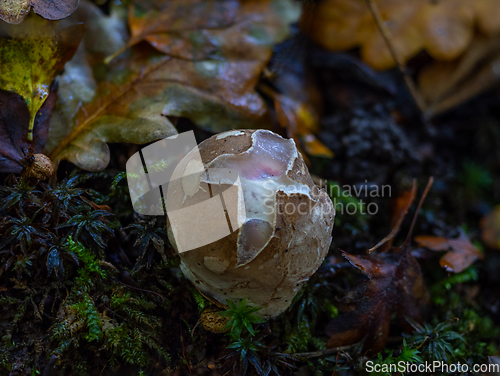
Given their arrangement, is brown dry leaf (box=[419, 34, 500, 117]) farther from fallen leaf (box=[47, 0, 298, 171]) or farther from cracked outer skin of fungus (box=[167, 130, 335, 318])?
cracked outer skin of fungus (box=[167, 130, 335, 318])

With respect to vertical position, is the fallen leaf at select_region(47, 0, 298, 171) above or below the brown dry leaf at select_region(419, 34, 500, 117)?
above

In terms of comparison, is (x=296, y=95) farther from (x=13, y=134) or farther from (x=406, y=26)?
(x=13, y=134)

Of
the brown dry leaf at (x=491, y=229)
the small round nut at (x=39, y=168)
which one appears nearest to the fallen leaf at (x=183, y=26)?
the small round nut at (x=39, y=168)

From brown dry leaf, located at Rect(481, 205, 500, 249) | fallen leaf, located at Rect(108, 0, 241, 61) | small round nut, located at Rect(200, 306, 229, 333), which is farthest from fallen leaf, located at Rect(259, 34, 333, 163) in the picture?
brown dry leaf, located at Rect(481, 205, 500, 249)

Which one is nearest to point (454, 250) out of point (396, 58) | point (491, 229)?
point (491, 229)

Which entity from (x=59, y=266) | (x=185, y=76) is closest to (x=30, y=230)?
(x=59, y=266)

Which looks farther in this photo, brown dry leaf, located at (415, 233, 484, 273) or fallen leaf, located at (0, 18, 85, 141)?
brown dry leaf, located at (415, 233, 484, 273)
